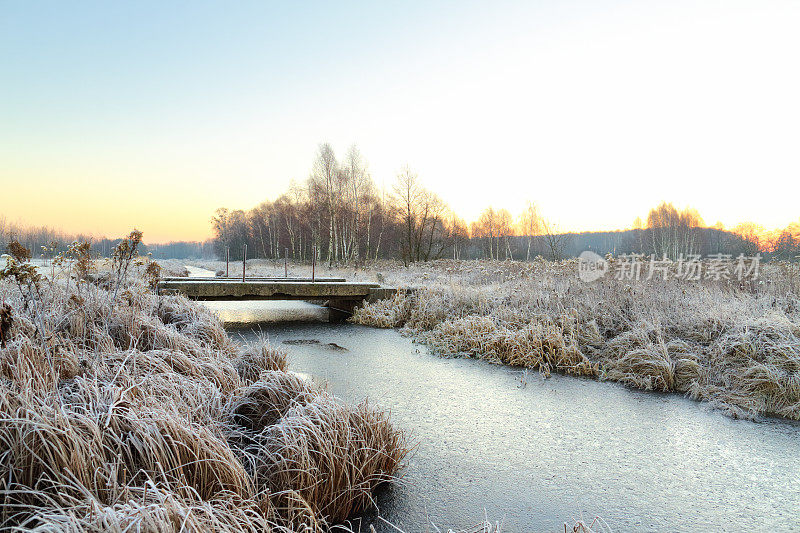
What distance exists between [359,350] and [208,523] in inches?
217

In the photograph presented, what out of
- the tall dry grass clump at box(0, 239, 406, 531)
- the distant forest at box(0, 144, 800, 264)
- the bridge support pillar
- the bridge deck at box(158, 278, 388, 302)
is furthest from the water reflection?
the distant forest at box(0, 144, 800, 264)

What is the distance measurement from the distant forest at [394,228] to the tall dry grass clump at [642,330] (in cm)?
692

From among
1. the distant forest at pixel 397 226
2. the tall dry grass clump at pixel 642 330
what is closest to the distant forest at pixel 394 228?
the distant forest at pixel 397 226

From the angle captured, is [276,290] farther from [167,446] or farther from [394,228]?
[394,228]

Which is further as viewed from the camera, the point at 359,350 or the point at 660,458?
the point at 359,350

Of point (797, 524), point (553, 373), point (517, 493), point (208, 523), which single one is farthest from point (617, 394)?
point (208, 523)

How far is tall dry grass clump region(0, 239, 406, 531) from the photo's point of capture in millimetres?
1684

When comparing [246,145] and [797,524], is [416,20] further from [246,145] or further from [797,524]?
[797,524]

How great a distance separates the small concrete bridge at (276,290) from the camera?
9883 millimetres

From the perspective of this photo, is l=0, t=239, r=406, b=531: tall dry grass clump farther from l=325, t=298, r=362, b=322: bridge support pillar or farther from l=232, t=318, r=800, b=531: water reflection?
l=325, t=298, r=362, b=322: bridge support pillar

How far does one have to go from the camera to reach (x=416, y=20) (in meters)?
12.8

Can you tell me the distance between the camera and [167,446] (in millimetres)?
2094

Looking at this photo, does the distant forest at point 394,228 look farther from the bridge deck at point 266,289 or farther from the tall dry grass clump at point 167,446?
the tall dry grass clump at point 167,446

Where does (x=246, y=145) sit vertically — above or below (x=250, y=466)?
above
